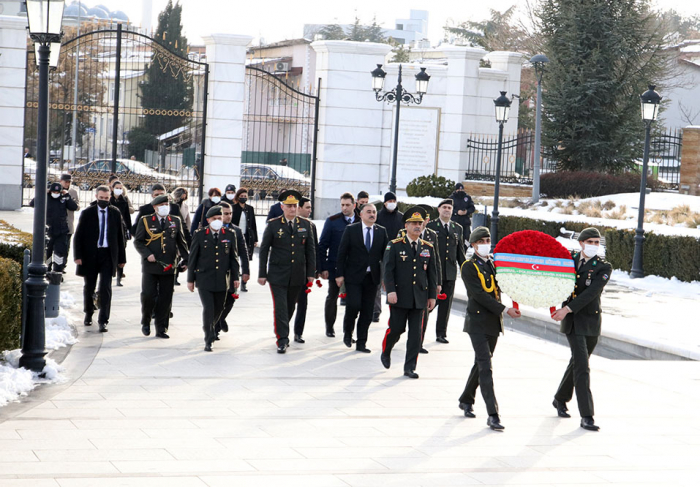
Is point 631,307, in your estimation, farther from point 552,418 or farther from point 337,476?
point 337,476

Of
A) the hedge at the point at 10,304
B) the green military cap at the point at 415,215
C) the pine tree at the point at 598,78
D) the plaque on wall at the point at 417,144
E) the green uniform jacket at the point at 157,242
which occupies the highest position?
the pine tree at the point at 598,78

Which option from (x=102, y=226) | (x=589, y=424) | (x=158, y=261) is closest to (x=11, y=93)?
(x=102, y=226)

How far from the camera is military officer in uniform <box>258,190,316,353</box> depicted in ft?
33.3

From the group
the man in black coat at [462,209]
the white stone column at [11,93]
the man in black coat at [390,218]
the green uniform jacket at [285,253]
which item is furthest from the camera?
the white stone column at [11,93]

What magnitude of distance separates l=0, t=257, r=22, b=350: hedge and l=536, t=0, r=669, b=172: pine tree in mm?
22149

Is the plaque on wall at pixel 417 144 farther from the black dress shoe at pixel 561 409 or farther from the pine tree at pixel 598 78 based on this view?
the black dress shoe at pixel 561 409

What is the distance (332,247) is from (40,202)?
3.75m

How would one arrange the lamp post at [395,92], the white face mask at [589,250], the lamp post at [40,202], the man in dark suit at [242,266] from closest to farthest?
the white face mask at [589,250], the lamp post at [40,202], the man in dark suit at [242,266], the lamp post at [395,92]

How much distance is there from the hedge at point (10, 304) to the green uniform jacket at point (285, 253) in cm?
268

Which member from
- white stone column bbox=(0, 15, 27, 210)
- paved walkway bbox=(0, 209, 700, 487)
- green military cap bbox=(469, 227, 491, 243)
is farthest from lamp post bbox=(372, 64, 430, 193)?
green military cap bbox=(469, 227, 491, 243)

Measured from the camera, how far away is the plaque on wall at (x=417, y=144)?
82.7 ft

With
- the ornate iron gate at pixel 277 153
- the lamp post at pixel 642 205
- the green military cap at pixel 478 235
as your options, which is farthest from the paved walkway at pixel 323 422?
the ornate iron gate at pixel 277 153

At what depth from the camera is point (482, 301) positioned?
25.1 ft

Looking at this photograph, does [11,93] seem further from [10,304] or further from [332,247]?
[10,304]
